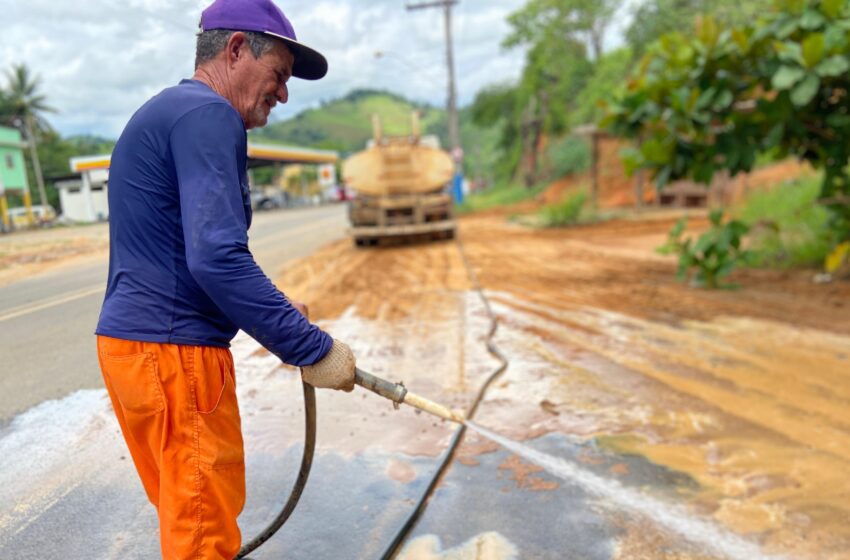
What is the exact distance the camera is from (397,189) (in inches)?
516

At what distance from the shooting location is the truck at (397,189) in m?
12.8

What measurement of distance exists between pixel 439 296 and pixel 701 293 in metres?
2.86

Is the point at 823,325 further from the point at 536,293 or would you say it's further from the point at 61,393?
the point at 61,393

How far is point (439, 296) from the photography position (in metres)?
7.39

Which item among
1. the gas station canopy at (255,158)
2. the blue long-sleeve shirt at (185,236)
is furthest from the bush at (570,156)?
the blue long-sleeve shirt at (185,236)

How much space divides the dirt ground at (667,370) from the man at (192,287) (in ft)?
5.48

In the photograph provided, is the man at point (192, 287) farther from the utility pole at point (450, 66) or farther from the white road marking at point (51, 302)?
the utility pole at point (450, 66)

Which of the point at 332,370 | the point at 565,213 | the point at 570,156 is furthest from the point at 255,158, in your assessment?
the point at 570,156

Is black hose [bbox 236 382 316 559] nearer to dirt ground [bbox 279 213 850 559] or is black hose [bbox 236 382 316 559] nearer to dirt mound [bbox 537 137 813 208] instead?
dirt ground [bbox 279 213 850 559]

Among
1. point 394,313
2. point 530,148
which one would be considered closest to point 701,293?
point 394,313

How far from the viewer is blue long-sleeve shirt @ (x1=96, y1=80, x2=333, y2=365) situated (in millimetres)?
1619

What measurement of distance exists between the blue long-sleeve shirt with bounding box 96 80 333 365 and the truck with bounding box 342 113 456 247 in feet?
35.4

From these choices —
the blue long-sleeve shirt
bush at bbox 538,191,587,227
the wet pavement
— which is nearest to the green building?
the wet pavement

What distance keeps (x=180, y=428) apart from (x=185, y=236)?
20.5 inches
